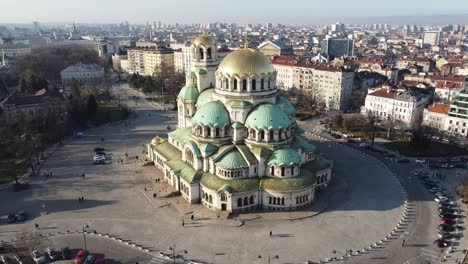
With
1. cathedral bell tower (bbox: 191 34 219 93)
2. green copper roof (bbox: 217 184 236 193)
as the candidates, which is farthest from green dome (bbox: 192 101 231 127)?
cathedral bell tower (bbox: 191 34 219 93)

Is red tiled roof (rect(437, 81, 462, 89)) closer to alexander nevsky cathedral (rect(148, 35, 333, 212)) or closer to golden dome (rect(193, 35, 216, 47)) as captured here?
alexander nevsky cathedral (rect(148, 35, 333, 212))

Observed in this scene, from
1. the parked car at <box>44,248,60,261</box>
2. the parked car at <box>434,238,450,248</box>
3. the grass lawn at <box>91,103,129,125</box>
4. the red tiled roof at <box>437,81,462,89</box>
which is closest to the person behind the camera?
the parked car at <box>44,248,60,261</box>

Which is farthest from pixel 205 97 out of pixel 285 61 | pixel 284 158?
pixel 285 61

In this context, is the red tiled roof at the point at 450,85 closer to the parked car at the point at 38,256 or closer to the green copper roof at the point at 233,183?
the green copper roof at the point at 233,183

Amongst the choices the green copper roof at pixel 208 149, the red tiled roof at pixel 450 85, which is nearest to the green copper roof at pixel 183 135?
the green copper roof at pixel 208 149

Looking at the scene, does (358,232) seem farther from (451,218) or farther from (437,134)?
(437,134)

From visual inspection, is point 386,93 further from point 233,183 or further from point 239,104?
point 233,183

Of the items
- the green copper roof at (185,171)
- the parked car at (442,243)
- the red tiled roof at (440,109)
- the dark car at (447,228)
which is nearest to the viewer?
the parked car at (442,243)
